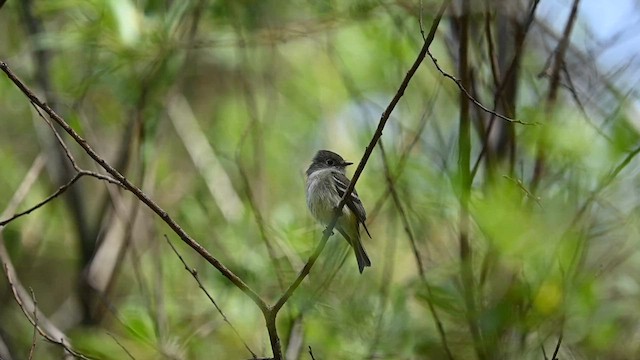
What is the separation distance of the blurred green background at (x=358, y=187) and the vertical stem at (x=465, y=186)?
0.08ft

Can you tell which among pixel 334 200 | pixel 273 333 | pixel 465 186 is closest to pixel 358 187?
pixel 334 200

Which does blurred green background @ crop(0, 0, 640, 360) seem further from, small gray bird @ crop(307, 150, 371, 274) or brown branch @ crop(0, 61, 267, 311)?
brown branch @ crop(0, 61, 267, 311)

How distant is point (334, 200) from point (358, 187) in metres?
2.03

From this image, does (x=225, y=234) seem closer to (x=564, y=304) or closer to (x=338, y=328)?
(x=338, y=328)

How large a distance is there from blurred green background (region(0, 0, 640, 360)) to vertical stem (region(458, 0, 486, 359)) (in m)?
0.02

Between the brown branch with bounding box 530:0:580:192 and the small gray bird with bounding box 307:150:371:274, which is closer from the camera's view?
the brown branch with bounding box 530:0:580:192

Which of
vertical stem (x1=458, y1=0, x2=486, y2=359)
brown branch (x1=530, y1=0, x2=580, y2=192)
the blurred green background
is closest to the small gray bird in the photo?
the blurred green background

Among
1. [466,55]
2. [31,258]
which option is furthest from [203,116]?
[466,55]

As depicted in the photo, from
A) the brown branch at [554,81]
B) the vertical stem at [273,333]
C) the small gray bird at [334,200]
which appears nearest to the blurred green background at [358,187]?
the brown branch at [554,81]

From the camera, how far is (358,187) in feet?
22.1

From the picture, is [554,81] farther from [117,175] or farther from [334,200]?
[117,175]

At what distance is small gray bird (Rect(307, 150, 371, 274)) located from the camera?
4.50 m

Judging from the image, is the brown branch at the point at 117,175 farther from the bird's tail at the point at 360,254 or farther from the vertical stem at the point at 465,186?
the bird's tail at the point at 360,254

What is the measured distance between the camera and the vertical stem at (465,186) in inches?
137
